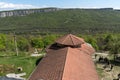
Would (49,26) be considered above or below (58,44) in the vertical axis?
below

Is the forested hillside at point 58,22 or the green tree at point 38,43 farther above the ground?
the green tree at point 38,43

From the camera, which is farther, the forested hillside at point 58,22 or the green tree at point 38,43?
the forested hillside at point 58,22

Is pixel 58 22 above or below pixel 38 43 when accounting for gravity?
below

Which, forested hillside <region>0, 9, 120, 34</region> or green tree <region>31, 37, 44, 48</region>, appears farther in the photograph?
forested hillside <region>0, 9, 120, 34</region>

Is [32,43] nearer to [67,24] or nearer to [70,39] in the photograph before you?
[70,39]

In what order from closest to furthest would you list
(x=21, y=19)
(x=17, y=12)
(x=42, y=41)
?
1. (x=42, y=41)
2. (x=21, y=19)
3. (x=17, y=12)

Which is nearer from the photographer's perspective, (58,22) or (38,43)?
(38,43)

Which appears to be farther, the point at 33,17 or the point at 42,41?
the point at 33,17

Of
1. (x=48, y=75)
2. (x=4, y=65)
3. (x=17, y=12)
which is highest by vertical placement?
(x=48, y=75)

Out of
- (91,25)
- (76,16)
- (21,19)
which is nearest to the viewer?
(91,25)

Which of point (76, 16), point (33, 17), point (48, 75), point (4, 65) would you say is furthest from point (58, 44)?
point (33, 17)

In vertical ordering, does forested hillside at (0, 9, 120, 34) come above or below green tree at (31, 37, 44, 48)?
below
